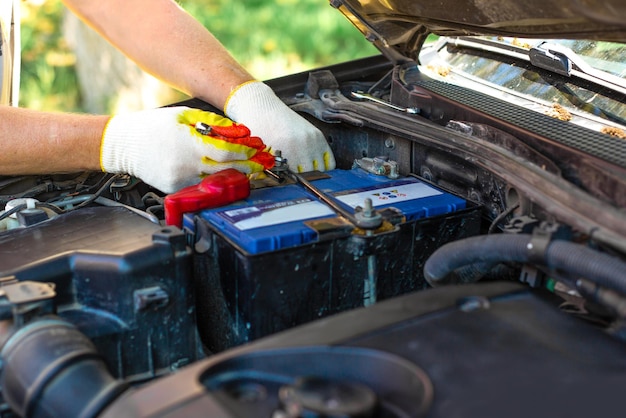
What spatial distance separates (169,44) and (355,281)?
3.87 ft

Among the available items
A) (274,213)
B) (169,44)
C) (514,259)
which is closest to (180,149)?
(274,213)

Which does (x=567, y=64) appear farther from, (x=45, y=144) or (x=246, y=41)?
(x=246, y=41)

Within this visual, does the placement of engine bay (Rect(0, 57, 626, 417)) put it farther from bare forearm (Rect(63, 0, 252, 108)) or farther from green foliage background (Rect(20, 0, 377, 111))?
green foliage background (Rect(20, 0, 377, 111))

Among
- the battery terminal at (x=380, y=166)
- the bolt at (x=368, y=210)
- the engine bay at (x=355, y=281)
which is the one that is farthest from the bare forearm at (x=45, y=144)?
the bolt at (x=368, y=210)

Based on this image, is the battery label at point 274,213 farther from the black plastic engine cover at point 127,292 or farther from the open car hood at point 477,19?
the open car hood at point 477,19

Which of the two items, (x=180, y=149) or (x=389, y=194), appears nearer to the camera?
(x=389, y=194)

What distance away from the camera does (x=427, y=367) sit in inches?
33.0

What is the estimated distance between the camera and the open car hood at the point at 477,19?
1197mm

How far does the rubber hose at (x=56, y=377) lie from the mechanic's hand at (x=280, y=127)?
85 centimetres

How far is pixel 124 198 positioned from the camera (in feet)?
5.62

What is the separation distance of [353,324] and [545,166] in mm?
564

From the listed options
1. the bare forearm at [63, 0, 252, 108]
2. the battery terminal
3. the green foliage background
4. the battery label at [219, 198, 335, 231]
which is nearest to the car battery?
the battery label at [219, 198, 335, 231]

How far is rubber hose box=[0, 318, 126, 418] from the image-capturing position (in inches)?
36.4

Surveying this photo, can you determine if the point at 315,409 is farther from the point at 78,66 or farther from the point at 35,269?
the point at 78,66
